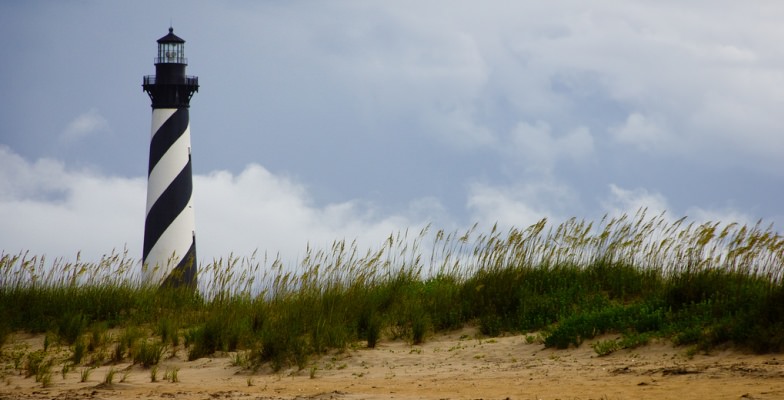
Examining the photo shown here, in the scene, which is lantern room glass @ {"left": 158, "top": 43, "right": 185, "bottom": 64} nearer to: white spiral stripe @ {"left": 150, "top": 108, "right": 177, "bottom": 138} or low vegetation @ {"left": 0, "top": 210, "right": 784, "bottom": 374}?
white spiral stripe @ {"left": 150, "top": 108, "right": 177, "bottom": 138}

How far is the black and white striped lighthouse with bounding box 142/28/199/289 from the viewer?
73.5 feet

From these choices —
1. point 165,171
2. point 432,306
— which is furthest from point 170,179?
point 432,306

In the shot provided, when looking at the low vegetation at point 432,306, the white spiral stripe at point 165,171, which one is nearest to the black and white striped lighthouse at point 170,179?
the white spiral stripe at point 165,171

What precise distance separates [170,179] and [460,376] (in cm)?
1518

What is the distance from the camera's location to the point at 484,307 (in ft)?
38.5

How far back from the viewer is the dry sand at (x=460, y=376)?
25.1 ft

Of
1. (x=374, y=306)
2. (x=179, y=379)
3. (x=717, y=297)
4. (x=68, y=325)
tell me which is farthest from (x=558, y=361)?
(x=68, y=325)

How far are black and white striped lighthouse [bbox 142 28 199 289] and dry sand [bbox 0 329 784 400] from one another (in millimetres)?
11381

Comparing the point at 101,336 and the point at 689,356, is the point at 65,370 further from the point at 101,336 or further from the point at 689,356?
the point at 689,356

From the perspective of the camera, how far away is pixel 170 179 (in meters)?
22.6

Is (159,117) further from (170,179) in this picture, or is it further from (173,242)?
(173,242)

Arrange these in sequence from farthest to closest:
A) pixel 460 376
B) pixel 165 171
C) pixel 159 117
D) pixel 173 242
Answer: pixel 159 117 < pixel 165 171 < pixel 173 242 < pixel 460 376

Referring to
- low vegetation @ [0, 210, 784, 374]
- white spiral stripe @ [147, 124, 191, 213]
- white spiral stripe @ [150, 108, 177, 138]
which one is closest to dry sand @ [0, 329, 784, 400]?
low vegetation @ [0, 210, 784, 374]

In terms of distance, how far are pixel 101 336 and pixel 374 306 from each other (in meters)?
3.68
